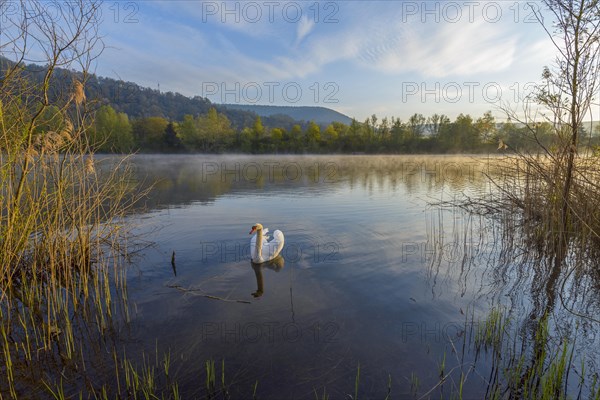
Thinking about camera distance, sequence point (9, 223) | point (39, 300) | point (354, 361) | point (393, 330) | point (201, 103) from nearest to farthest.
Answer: point (354, 361) → point (9, 223) → point (393, 330) → point (39, 300) → point (201, 103)

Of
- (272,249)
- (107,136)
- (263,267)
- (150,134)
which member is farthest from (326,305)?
(150,134)

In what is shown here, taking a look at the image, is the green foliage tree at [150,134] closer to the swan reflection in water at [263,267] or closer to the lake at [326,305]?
the lake at [326,305]

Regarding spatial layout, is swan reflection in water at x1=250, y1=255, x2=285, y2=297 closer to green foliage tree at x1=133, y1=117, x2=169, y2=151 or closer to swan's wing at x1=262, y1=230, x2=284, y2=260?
swan's wing at x1=262, y1=230, x2=284, y2=260

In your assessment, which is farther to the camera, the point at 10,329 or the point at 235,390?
the point at 10,329

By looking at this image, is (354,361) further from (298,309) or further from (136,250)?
(136,250)

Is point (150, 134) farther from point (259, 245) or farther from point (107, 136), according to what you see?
point (107, 136)

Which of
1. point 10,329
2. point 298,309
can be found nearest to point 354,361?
point 298,309

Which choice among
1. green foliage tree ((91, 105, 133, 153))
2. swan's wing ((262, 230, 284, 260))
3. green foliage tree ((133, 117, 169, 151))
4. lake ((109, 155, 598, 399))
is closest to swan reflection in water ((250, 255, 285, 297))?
lake ((109, 155, 598, 399))

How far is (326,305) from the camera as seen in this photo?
5.38 metres

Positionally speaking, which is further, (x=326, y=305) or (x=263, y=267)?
(x=263, y=267)

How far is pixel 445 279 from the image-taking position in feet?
21.1

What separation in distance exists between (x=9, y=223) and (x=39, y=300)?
5.46ft

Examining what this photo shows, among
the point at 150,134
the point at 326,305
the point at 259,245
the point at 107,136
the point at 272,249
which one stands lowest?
the point at 326,305

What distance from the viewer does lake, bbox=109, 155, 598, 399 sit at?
3.70 m
